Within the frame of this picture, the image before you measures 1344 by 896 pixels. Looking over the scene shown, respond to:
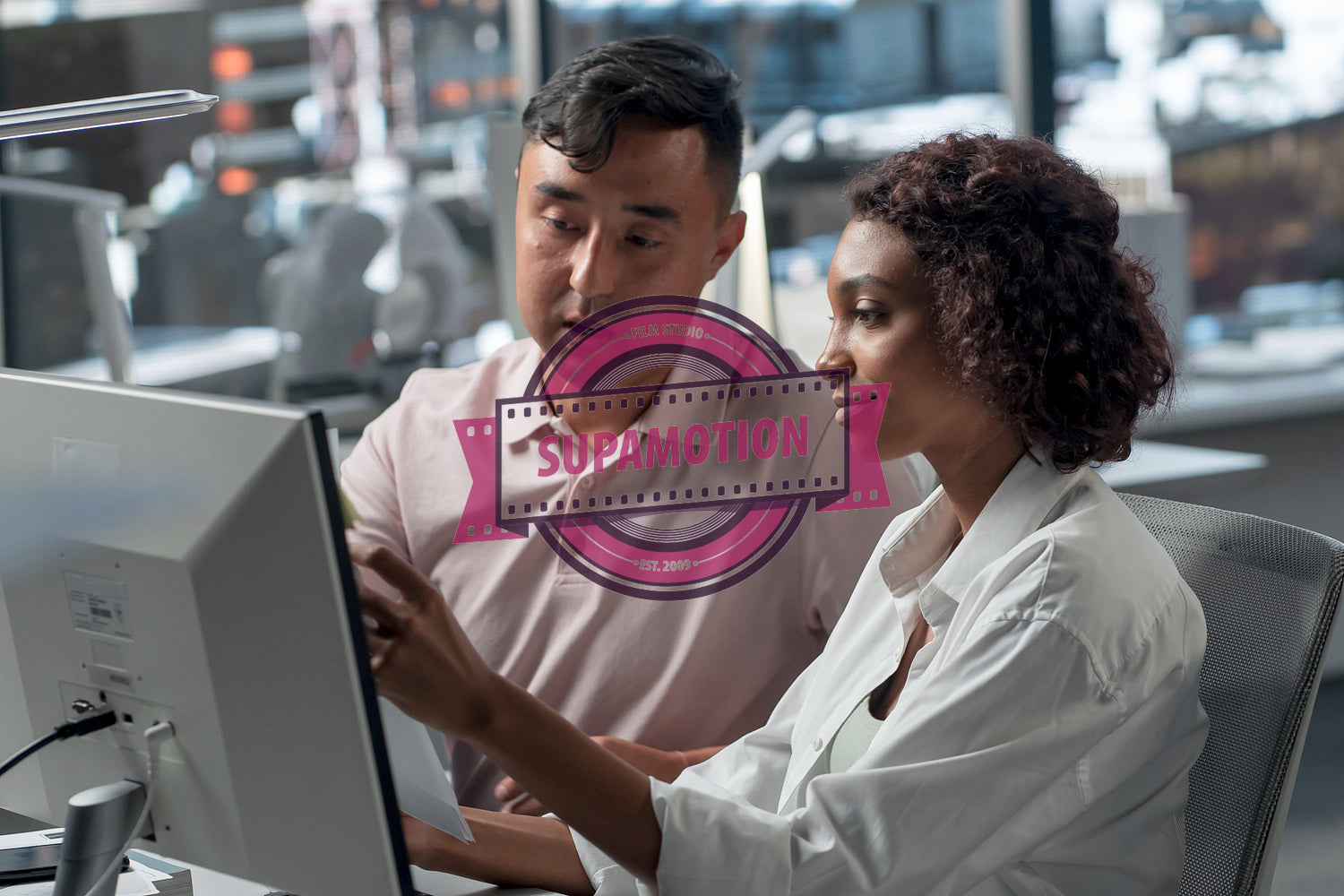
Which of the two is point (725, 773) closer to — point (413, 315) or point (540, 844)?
point (540, 844)

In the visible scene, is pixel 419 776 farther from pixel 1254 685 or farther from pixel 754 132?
pixel 754 132

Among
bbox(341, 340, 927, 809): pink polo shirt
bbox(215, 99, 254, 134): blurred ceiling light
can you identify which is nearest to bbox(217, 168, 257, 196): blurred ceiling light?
bbox(215, 99, 254, 134): blurred ceiling light

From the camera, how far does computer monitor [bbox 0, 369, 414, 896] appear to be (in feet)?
2.12

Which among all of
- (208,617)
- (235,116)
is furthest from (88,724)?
(235,116)

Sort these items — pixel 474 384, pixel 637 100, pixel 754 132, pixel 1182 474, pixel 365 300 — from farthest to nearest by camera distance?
1. pixel 754 132
2. pixel 365 300
3. pixel 1182 474
4. pixel 474 384
5. pixel 637 100

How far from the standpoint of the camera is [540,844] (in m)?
0.99

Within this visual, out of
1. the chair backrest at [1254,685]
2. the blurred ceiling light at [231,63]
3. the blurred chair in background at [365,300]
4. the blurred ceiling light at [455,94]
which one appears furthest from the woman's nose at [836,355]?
the blurred ceiling light at [231,63]

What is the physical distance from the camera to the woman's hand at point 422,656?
0.74m

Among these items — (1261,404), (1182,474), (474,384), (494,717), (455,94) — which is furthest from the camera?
(455,94)

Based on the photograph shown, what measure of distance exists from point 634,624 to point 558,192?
0.40m

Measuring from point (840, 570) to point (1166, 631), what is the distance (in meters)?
0.37

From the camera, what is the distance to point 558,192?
1134mm

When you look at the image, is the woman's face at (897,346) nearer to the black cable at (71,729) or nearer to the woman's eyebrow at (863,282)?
the woman's eyebrow at (863,282)

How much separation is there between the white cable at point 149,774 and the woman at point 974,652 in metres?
0.13
